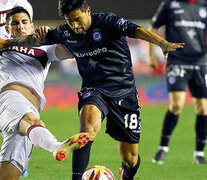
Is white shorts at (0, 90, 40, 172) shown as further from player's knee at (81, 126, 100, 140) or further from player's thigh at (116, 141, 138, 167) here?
player's thigh at (116, 141, 138, 167)

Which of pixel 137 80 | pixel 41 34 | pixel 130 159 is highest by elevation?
pixel 41 34

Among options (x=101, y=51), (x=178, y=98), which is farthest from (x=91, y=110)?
(x=178, y=98)

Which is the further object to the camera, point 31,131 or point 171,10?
point 171,10

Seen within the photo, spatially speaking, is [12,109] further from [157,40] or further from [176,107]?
[176,107]

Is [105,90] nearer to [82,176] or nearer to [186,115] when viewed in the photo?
[82,176]

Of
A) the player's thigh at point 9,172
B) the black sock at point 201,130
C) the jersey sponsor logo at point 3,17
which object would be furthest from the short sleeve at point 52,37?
the black sock at point 201,130

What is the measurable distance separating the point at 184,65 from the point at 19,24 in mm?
3089

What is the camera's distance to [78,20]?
504 cm

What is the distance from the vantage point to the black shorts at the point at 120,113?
17.4 feet

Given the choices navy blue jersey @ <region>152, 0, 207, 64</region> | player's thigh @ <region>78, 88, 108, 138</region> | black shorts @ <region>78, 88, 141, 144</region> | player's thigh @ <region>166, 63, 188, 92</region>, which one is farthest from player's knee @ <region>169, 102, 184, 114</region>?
player's thigh @ <region>78, 88, 108, 138</region>

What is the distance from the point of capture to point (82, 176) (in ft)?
16.2

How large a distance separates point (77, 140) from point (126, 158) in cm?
157

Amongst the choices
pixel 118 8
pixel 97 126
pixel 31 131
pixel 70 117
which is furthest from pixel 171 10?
pixel 118 8

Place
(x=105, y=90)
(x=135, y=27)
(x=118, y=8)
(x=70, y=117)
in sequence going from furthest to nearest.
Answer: (x=118, y=8), (x=70, y=117), (x=105, y=90), (x=135, y=27)
